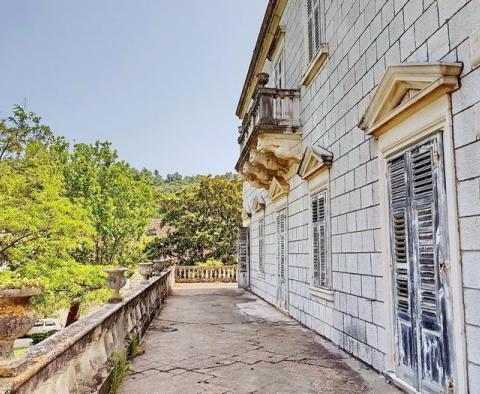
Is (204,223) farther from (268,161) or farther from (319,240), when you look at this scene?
(319,240)

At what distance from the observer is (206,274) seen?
21.2 meters

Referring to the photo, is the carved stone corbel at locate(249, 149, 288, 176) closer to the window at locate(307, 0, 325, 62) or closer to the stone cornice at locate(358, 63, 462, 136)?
the window at locate(307, 0, 325, 62)

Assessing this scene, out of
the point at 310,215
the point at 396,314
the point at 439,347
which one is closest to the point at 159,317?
the point at 310,215

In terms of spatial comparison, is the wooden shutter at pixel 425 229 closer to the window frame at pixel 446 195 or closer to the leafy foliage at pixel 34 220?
the window frame at pixel 446 195

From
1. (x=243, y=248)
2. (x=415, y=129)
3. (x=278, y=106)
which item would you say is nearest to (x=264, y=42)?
(x=278, y=106)

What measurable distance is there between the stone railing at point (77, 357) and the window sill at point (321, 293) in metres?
2.90

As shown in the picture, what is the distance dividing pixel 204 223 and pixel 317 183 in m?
19.0

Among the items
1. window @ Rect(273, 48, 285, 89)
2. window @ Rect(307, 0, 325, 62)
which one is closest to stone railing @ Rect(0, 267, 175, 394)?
window @ Rect(307, 0, 325, 62)

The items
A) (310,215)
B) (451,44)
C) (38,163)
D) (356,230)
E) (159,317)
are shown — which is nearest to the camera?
(451,44)

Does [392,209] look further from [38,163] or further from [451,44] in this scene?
[38,163]

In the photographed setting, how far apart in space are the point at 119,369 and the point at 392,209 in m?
3.37

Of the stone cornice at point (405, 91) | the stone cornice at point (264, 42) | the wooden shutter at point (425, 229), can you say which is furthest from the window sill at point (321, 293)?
the stone cornice at point (264, 42)

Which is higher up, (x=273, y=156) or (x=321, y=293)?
(x=273, y=156)

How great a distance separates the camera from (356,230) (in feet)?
17.6
